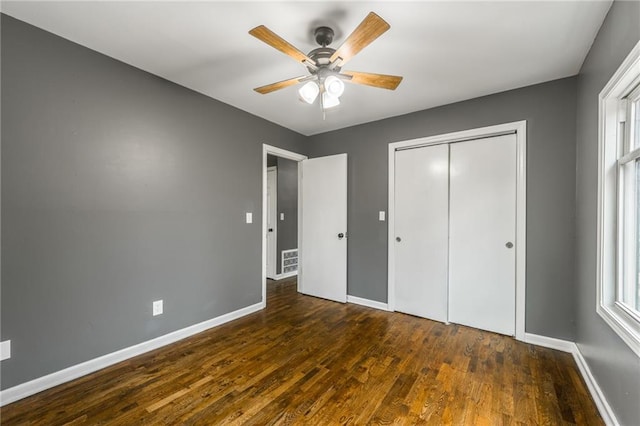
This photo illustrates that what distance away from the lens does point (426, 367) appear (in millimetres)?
2176

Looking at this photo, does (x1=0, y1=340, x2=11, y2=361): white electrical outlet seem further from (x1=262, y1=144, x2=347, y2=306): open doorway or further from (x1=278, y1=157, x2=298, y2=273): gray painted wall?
(x1=278, y1=157, x2=298, y2=273): gray painted wall

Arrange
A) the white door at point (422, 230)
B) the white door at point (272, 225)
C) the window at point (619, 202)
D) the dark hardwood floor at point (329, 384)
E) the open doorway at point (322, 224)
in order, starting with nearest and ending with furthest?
1. the window at point (619, 202)
2. the dark hardwood floor at point (329, 384)
3. the white door at point (422, 230)
4. the open doorway at point (322, 224)
5. the white door at point (272, 225)

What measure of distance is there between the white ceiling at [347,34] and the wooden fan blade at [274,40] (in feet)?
0.94

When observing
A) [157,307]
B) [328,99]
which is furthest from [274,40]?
[157,307]

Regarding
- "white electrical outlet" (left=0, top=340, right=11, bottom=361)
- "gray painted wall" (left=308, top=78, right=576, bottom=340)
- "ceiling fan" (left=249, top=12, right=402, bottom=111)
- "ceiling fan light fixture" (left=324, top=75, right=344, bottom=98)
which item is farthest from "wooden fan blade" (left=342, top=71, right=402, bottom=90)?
"white electrical outlet" (left=0, top=340, right=11, bottom=361)

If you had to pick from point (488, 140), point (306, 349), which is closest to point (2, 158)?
point (306, 349)

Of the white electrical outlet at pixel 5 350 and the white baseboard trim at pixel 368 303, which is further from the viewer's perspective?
the white baseboard trim at pixel 368 303

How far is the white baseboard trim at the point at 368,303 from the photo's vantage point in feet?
11.4

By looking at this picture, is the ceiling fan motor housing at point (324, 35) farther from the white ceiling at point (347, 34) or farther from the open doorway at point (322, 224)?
the open doorway at point (322, 224)

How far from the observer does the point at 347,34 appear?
190 centimetres

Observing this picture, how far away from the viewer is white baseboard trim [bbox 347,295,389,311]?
3.47 meters

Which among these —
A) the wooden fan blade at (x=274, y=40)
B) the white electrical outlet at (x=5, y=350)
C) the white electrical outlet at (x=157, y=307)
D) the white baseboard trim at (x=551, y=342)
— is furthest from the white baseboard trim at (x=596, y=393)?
the white electrical outlet at (x=5, y=350)

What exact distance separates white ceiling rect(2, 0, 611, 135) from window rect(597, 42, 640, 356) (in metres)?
0.53

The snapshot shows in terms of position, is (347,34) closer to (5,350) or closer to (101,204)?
(101,204)
